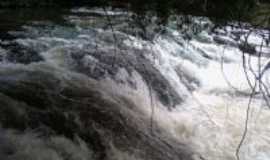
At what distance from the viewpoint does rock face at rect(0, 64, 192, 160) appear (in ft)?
9.37

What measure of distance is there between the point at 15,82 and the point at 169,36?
3699 mm

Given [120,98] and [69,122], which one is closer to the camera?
[69,122]

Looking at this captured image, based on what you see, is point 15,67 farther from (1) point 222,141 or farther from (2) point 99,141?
(1) point 222,141

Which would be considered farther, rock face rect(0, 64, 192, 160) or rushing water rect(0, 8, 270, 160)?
rushing water rect(0, 8, 270, 160)

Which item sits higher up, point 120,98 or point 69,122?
point 69,122

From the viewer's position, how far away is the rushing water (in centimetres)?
304

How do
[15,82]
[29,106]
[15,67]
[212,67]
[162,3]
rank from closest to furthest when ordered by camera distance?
1. [162,3]
2. [29,106]
3. [15,82]
4. [15,67]
5. [212,67]

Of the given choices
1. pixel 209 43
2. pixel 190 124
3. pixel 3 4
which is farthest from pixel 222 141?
pixel 3 4

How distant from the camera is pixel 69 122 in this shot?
3.27 m

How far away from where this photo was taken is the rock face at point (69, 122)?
2857mm

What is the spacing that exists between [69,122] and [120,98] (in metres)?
Result: 0.99

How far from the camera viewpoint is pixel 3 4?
8445 millimetres

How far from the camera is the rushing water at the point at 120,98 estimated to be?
304 cm

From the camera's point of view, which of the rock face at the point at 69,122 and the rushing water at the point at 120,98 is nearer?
the rock face at the point at 69,122
